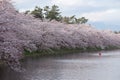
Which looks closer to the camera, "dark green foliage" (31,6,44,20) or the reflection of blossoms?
the reflection of blossoms

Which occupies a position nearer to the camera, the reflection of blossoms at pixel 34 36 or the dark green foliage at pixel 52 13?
the reflection of blossoms at pixel 34 36

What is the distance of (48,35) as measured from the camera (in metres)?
61.1

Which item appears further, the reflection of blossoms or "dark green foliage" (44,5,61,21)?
"dark green foliage" (44,5,61,21)

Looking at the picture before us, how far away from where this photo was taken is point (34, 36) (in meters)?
52.3

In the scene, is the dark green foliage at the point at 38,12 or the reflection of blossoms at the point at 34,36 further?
the dark green foliage at the point at 38,12

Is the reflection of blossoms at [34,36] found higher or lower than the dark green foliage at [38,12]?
lower

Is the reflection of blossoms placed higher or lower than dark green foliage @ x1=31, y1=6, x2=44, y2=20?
lower

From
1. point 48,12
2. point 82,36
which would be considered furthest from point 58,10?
point 82,36

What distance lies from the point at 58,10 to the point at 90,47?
36.6 ft

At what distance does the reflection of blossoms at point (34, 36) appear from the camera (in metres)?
25.0

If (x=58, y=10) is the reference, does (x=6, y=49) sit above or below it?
below

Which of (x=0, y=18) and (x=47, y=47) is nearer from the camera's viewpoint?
(x=0, y=18)

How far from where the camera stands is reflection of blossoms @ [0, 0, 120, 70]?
2498 centimetres

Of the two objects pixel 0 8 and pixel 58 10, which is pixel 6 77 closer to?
pixel 0 8
